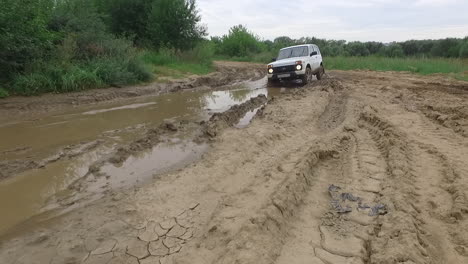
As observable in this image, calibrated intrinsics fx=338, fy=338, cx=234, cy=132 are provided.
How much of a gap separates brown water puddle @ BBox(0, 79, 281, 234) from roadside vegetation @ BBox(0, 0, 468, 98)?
2.31 meters

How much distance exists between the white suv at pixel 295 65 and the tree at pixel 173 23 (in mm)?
10209

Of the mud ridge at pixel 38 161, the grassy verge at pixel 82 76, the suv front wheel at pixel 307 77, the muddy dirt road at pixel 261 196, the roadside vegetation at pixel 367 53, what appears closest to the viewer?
the muddy dirt road at pixel 261 196

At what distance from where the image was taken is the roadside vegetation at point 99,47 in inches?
423

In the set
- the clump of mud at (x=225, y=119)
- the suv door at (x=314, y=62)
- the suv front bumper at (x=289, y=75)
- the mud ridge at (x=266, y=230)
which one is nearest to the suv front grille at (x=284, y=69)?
the suv front bumper at (x=289, y=75)

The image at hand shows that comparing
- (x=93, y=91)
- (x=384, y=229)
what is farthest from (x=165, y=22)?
(x=384, y=229)

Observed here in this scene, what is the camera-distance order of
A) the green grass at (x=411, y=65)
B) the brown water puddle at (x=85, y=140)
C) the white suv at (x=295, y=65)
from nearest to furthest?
the brown water puddle at (x=85, y=140) → the white suv at (x=295, y=65) → the green grass at (x=411, y=65)

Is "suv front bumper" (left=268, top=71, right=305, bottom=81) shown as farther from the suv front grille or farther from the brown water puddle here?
the brown water puddle

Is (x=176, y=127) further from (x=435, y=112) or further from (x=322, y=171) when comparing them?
(x=435, y=112)

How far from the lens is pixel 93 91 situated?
12.0 meters

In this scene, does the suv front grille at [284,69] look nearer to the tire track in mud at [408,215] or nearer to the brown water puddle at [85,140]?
the brown water puddle at [85,140]

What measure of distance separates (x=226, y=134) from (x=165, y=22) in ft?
59.0

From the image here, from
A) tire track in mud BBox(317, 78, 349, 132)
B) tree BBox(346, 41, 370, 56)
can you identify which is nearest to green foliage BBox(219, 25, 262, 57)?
tree BBox(346, 41, 370, 56)

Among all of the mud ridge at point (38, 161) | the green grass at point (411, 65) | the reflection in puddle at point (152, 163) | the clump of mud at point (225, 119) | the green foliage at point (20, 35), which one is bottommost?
→ the reflection in puddle at point (152, 163)

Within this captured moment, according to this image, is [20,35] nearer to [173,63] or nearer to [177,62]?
[173,63]
